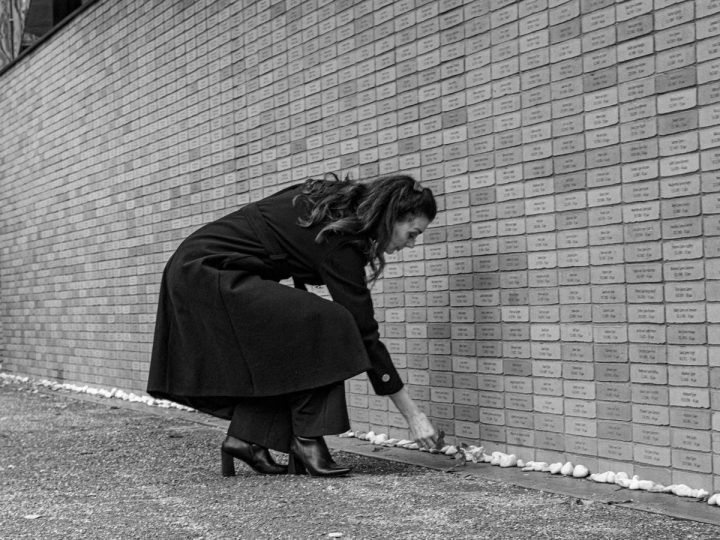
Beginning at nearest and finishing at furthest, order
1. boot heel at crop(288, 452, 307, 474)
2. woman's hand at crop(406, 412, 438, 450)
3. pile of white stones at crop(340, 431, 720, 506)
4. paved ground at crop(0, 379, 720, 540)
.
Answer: paved ground at crop(0, 379, 720, 540)
pile of white stones at crop(340, 431, 720, 506)
woman's hand at crop(406, 412, 438, 450)
boot heel at crop(288, 452, 307, 474)

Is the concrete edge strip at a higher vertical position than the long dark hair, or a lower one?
lower

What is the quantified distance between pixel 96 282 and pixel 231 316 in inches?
172

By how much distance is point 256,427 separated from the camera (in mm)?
4070

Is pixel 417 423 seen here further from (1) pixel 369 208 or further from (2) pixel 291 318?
(1) pixel 369 208

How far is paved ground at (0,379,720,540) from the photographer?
10.2 feet

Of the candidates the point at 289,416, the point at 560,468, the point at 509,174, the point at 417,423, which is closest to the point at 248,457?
the point at 289,416

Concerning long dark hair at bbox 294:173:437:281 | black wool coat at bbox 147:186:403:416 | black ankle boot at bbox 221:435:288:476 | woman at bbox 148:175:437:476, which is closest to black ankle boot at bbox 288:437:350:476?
woman at bbox 148:175:437:476

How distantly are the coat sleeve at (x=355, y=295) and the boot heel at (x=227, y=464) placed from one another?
2.18 feet

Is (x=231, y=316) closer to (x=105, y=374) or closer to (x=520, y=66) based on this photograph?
(x=520, y=66)

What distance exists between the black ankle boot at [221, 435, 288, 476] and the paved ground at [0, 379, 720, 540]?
0.05 meters

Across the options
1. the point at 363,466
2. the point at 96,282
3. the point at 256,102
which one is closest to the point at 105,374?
the point at 96,282

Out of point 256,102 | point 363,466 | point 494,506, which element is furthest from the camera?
point 256,102

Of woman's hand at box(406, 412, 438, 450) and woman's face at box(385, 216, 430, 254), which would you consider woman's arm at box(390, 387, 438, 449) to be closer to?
woman's hand at box(406, 412, 438, 450)

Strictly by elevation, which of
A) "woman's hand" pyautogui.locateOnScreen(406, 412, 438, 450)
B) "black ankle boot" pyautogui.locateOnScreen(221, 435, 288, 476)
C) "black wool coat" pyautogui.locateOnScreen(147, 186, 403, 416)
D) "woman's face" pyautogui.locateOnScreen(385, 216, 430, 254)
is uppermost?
"woman's face" pyautogui.locateOnScreen(385, 216, 430, 254)
